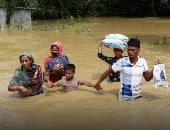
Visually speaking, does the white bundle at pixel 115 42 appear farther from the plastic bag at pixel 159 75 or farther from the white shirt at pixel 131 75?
the plastic bag at pixel 159 75

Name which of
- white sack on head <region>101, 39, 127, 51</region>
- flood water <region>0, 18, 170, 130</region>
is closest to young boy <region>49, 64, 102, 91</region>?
flood water <region>0, 18, 170, 130</region>

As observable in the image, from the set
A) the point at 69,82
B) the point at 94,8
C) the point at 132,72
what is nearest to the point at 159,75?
the point at 132,72

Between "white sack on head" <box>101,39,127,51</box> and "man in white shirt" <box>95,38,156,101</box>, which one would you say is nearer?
"man in white shirt" <box>95,38,156,101</box>

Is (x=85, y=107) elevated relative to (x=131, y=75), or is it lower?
lower

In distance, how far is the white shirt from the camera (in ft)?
22.2

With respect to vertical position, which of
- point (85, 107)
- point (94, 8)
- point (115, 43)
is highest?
point (115, 43)

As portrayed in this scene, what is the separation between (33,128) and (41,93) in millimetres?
1953

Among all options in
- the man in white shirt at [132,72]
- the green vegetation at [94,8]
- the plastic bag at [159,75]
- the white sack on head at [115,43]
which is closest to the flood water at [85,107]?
the man in white shirt at [132,72]

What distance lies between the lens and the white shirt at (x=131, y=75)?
6773 millimetres

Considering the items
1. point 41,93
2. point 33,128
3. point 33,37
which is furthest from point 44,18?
point 33,128

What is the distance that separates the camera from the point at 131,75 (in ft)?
22.3

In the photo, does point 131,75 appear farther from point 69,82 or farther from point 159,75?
point 69,82

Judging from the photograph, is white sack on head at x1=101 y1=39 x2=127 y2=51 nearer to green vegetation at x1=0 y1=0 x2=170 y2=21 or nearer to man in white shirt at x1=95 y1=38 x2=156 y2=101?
man in white shirt at x1=95 y1=38 x2=156 y2=101

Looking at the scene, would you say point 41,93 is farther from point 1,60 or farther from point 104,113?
point 1,60
